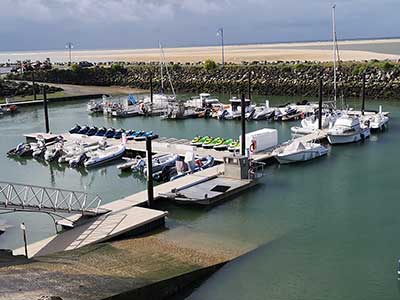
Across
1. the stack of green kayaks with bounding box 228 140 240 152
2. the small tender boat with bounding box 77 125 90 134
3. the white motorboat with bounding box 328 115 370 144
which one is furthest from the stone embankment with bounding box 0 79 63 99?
the white motorboat with bounding box 328 115 370 144

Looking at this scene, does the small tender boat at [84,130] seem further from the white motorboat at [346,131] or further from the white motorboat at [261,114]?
the white motorboat at [346,131]

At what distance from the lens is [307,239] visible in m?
22.4

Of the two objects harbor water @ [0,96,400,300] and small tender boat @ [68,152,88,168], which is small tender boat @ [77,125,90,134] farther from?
small tender boat @ [68,152,88,168]

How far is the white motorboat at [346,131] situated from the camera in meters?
40.3

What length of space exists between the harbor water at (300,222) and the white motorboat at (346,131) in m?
0.82

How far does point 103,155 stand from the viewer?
37219mm

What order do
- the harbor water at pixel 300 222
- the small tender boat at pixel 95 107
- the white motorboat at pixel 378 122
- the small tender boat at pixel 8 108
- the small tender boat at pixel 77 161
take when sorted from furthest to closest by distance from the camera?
the small tender boat at pixel 8 108 < the small tender boat at pixel 95 107 < the white motorboat at pixel 378 122 < the small tender boat at pixel 77 161 < the harbor water at pixel 300 222

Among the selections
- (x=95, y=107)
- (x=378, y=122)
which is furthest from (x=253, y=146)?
(x=95, y=107)

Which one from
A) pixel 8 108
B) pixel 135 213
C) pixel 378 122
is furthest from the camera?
pixel 8 108

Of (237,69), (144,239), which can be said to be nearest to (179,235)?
(144,239)

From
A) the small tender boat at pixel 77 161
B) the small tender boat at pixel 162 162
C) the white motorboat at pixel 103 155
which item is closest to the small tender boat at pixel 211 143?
the small tender boat at pixel 162 162

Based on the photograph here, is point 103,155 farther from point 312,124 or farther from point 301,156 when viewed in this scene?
point 312,124

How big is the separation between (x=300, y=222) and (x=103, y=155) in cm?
1712

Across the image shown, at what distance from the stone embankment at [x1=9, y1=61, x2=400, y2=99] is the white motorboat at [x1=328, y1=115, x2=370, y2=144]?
27.8 meters
